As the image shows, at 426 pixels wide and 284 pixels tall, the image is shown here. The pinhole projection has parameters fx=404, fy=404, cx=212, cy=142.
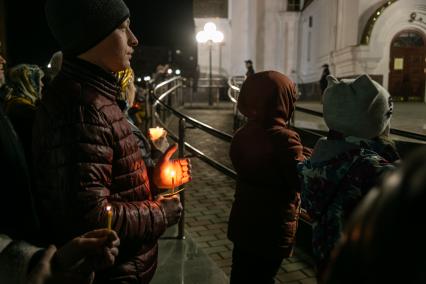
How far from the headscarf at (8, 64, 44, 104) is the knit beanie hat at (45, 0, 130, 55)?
4.43ft

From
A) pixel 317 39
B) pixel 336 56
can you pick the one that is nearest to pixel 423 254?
pixel 336 56

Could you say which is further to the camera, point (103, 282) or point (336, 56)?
point (336, 56)

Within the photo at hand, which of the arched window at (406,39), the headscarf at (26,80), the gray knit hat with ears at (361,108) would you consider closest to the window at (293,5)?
the arched window at (406,39)

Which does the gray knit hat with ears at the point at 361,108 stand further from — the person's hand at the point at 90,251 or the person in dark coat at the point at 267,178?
the person's hand at the point at 90,251

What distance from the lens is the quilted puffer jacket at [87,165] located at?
1363 mm

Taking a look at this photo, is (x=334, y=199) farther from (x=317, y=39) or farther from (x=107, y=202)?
(x=317, y=39)

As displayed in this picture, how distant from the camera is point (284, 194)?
249 cm

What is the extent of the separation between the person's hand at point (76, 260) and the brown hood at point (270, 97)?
1.45 m

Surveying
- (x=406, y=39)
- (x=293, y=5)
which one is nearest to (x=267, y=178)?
(x=406, y=39)

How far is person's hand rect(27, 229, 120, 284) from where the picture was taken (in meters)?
1.15

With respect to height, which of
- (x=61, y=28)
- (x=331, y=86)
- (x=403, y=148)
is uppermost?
(x=61, y=28)

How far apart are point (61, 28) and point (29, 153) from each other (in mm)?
485

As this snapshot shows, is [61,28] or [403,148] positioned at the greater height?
[61,28]

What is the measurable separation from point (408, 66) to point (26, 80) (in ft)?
58.6
